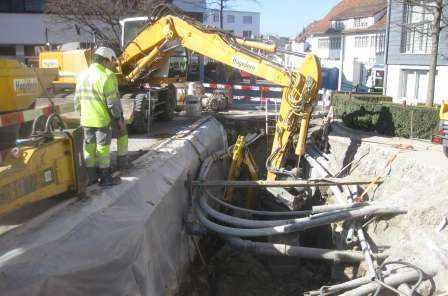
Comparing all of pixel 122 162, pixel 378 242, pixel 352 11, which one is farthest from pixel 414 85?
pixel 352 11

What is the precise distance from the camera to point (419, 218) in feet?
22.6

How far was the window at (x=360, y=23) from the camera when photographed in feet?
132

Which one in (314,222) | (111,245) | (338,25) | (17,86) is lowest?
(314,222)

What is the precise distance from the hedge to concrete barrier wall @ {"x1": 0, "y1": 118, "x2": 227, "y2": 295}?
6661mm

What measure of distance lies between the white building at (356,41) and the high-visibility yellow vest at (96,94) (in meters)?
22.9

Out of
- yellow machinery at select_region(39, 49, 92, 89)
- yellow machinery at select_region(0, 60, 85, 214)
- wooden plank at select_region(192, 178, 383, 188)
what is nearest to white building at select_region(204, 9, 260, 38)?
yellow machinery at select_region(39, 49, 92, 89)

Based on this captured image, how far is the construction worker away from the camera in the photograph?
20.9 ft

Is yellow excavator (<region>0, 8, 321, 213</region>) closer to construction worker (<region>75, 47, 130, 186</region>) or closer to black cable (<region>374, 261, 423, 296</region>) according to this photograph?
black cable (<region>374, 261, 423, 296</region>)

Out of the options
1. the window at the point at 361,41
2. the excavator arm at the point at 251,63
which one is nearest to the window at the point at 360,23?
the window at the point at 361,41

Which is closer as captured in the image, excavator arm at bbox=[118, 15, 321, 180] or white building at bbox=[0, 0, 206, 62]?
excavator arm at bbox=[118, 15, 321, 180]

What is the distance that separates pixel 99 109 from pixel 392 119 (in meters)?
8.35

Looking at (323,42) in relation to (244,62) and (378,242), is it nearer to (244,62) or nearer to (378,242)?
(244,62)

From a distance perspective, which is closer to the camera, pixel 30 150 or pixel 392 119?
pixel 30 150

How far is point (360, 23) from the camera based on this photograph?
40.8 m
